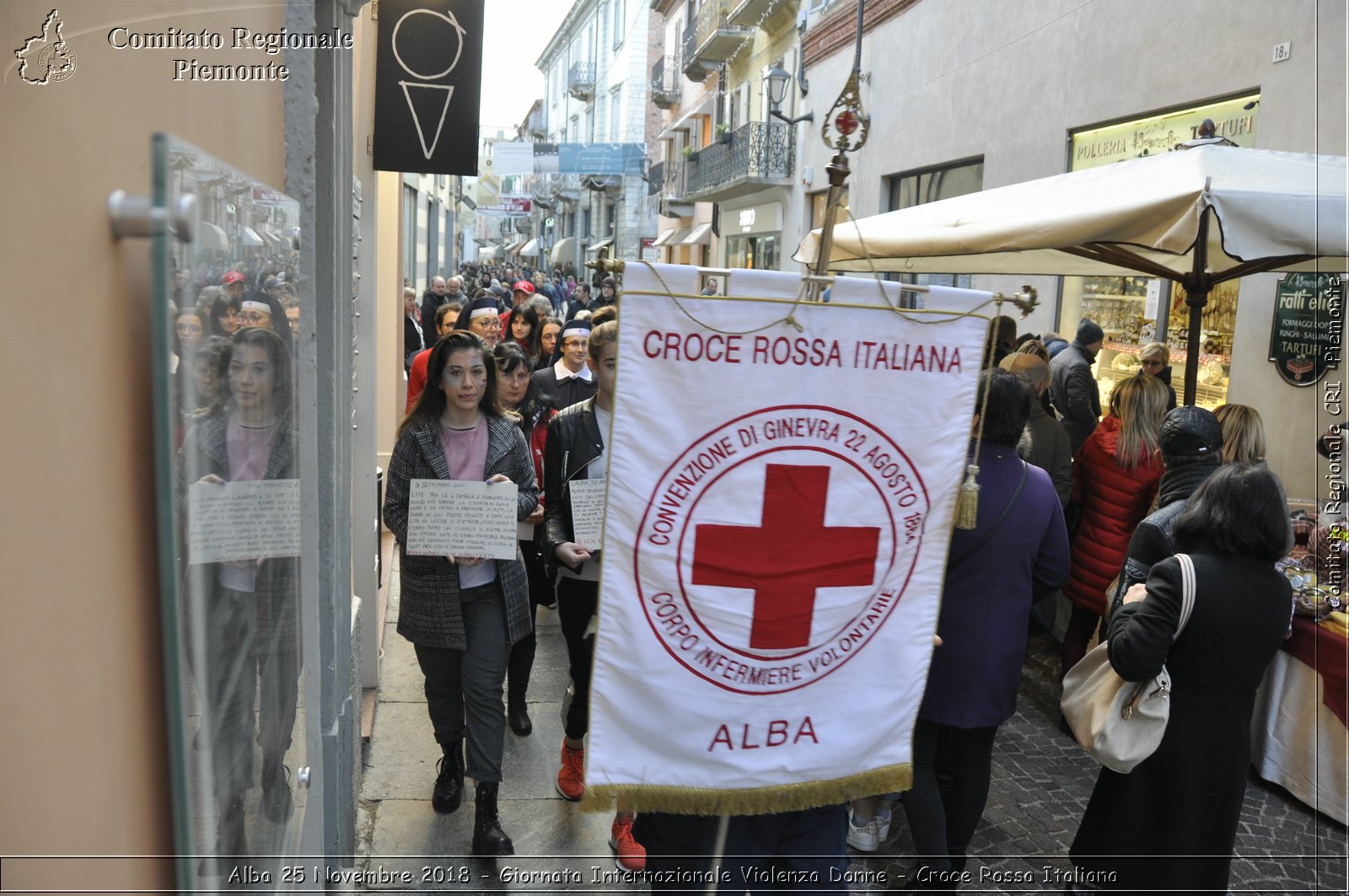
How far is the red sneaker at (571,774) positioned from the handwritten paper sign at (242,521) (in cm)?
225

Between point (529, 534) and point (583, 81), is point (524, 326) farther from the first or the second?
point (583, 81)

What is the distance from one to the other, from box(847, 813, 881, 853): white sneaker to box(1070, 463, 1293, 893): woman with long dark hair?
904mm

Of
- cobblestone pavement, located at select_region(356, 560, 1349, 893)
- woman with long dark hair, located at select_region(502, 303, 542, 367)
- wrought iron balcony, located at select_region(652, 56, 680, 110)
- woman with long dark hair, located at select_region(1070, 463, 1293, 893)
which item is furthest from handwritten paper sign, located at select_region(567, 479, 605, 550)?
wrought iron balcony, located at select_region(652, 56, 680, 110)

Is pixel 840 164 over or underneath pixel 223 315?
over

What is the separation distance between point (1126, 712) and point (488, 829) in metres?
2.24

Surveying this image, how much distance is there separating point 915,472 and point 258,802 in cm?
168

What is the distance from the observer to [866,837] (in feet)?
13.7

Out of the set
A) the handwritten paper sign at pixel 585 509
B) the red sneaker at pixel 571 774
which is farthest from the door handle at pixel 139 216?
the red sneaker at pixel 571 774

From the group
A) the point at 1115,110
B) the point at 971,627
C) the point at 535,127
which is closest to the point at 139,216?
the point at 971,627

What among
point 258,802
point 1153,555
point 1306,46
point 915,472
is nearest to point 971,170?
point 1306,46

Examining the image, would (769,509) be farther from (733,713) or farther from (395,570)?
(395,570)

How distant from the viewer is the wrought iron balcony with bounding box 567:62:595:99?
53844 mm

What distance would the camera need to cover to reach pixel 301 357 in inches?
111

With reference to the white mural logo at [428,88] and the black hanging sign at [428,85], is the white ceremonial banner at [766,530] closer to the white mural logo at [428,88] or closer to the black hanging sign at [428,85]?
the black hanging sign at [428,85]
